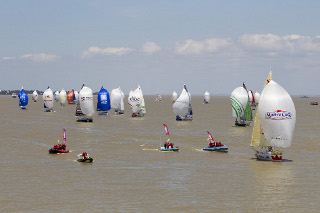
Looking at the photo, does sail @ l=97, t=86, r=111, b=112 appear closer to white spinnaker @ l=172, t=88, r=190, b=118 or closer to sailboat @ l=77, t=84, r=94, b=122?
sailboat @ l=77, t=84, r=94, b=122

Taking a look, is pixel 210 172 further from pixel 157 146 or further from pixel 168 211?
pixel 157 146

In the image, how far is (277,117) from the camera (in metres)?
53.8

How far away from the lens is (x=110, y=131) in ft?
292

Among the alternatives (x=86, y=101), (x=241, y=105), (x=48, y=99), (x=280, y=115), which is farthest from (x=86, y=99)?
(x=280, y=115)

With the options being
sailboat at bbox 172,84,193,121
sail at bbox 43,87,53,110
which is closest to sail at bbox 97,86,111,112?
sailboat at bbox 172,84,193,121

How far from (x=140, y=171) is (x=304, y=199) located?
17032mm

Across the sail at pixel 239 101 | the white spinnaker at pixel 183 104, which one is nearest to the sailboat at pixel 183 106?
the white spinnaker at pixel 183 104

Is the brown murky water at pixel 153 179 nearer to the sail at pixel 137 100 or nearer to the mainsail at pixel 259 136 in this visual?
the mainsail at pixel 259 136

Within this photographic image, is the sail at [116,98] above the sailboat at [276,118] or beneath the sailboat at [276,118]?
above

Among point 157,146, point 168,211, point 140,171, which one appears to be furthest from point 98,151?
point 168,211

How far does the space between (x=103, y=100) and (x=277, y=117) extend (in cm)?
7945

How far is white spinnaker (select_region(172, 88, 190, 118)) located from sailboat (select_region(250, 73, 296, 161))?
55638 millimetres

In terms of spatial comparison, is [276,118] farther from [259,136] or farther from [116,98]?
[116,98]

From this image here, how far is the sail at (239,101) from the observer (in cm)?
10050
